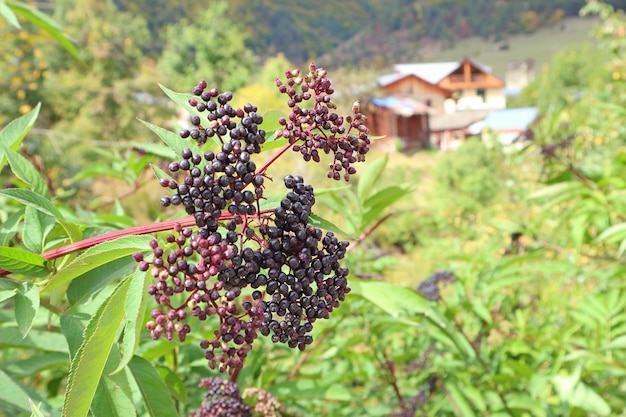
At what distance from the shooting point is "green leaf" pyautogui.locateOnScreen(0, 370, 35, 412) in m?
0.77

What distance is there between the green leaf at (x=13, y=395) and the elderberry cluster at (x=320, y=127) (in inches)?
22.1

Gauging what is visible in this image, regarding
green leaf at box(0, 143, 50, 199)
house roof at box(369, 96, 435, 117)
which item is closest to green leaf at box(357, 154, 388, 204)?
green leaf at box(0, 143, 50, 199)

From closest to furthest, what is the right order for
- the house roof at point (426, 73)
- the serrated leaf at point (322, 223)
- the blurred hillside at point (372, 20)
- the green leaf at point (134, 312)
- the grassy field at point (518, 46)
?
the green leaf at point (134, 312)
the serrated leaf at point (322, 223)
the house roof at point (426, 73)
the grassy field at point (518, 46)
the blurred hillside at point (372, 20)

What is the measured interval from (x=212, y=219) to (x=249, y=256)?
0.20 feet

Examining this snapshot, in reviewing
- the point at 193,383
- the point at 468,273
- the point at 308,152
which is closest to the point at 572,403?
the point at 468,273

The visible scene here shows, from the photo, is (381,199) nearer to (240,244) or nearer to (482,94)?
(240,244)

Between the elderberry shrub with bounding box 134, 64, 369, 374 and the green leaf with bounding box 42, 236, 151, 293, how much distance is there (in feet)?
0.05

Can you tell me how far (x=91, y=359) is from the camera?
0.55 m

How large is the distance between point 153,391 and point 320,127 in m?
0.44

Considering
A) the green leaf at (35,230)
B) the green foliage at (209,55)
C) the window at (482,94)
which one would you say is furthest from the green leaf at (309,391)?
the window at (482,94)

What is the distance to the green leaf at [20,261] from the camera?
65 centimetres

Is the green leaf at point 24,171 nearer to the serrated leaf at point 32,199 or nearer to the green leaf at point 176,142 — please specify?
the serrated leaf at point 32,199

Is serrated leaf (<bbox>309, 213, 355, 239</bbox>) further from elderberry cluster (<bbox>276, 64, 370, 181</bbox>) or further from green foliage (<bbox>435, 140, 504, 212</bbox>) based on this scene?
green foliage (<bbox>435, 140, 504, 212</bbox>)

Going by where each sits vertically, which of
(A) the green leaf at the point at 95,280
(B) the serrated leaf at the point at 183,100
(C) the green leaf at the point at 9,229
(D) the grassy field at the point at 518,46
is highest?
(B) the serrated leaf at the point at 183,100
